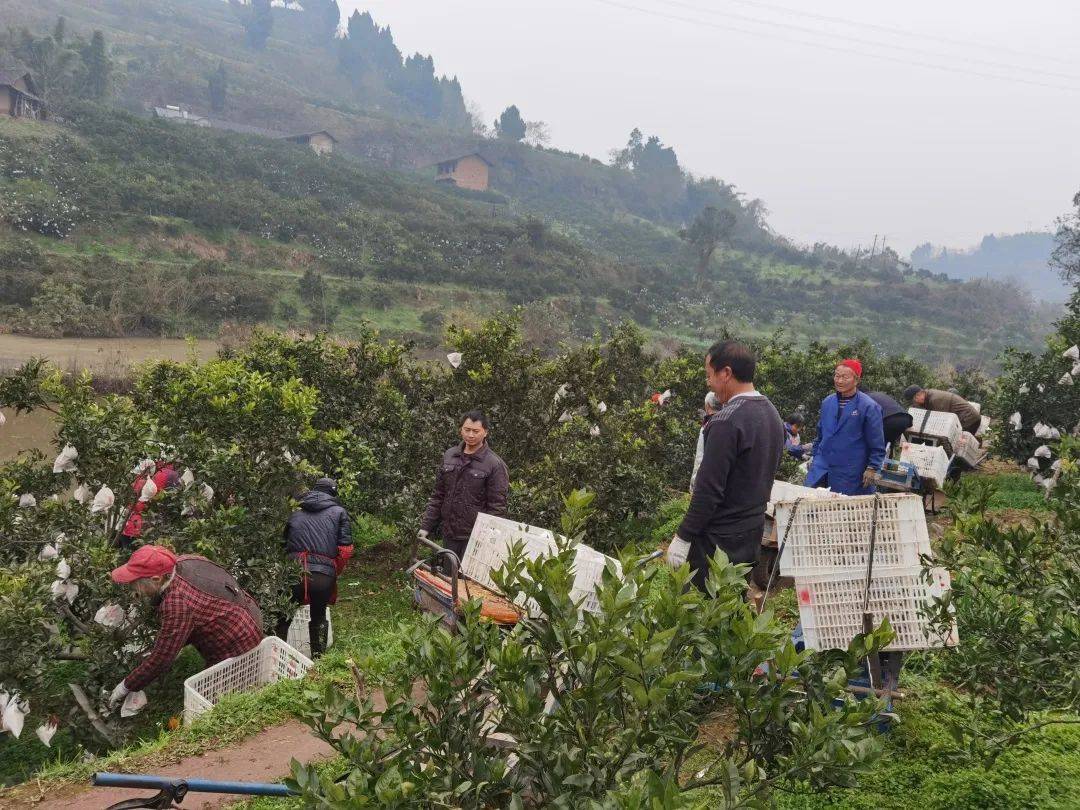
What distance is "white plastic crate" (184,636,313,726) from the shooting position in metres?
4.22

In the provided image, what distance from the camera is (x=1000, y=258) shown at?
17550 cm

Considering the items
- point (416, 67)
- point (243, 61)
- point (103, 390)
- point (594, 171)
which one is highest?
point (416, 67)

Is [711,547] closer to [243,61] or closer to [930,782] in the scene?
[930,782]

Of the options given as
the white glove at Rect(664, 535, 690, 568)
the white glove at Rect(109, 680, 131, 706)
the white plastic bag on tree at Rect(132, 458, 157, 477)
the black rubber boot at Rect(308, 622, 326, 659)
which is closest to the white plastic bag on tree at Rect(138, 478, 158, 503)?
the white plastic bag on tree at Rect(132, 458, 157, 477)

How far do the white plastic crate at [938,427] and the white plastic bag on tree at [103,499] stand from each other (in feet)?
26.7

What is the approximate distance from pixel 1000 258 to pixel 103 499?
672ft

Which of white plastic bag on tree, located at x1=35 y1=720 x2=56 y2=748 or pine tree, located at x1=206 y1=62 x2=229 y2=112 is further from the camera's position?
pine tree, located at x1=206 y1=62 x2=229 y2=112

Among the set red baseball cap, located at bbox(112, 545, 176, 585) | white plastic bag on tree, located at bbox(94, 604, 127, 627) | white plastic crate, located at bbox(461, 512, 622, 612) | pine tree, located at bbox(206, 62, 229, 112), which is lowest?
white plastic bag on tree, located at bbox(94, 604, 127, 627)

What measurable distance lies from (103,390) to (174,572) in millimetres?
17562

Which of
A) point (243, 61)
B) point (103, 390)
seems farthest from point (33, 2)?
point (103, 390)

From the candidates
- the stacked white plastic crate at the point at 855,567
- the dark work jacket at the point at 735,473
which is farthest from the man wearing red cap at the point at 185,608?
the stacked white plastic crate at the point at 855,567

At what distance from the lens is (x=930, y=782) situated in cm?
321

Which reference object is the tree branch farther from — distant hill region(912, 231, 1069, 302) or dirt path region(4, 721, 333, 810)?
distant hill region(912, 231, 1069, 302)

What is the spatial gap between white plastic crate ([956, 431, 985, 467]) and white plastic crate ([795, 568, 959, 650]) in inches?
262
